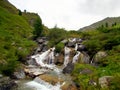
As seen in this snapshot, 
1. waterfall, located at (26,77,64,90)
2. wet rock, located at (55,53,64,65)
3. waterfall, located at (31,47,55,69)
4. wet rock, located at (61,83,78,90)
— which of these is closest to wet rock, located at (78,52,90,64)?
wet rock, located at (55,53,64,65)

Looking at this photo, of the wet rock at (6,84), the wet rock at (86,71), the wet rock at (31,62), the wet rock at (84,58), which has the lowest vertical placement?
the wet rock at (6,84)

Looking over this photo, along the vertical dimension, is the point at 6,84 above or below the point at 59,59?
below

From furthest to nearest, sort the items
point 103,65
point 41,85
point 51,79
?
point 103,65 → point 51,79 → point 41,85

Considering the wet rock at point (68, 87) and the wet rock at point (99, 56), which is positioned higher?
the wet rock at point (99, 56)

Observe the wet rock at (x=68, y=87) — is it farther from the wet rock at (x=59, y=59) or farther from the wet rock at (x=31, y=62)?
the wet rock at (x=31, y=62)

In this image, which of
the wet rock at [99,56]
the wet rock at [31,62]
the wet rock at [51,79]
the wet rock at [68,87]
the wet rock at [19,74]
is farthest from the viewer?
the wet rock at [31,62]

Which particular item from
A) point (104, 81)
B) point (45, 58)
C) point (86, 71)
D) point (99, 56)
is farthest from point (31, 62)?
point (104, 81)

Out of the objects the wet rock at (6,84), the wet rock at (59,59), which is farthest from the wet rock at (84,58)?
the wet rock at (6,84)

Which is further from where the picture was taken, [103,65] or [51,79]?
[103,65]

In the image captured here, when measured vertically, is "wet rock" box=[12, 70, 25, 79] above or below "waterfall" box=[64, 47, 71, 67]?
below

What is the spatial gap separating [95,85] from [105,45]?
20.6m

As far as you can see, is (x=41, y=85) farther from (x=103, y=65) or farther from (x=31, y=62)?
(x=31, y=62)

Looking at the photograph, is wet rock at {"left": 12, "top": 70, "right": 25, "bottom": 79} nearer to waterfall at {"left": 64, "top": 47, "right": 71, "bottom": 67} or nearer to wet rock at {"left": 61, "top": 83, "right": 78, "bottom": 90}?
wet rock at {"left": 61, "top": 83, "right": 78, "bottom": 90}

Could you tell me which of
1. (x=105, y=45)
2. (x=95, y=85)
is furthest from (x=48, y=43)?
(x=95, y=85)
